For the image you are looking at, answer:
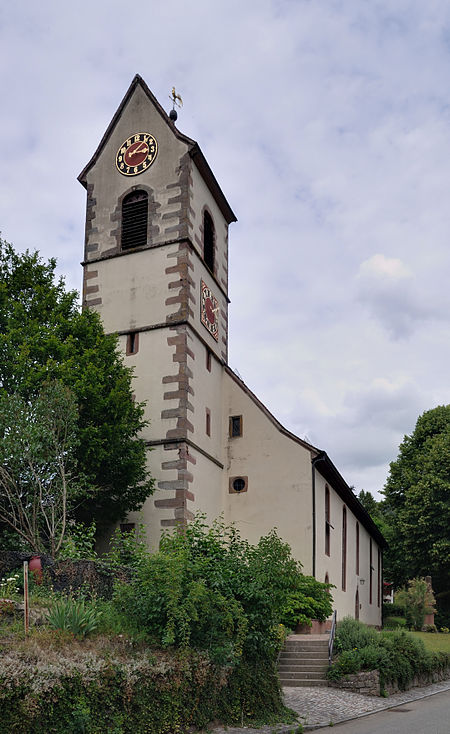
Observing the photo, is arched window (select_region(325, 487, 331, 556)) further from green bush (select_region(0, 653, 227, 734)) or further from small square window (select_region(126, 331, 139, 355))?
green bush (select_region(0, 653, 227, 734))

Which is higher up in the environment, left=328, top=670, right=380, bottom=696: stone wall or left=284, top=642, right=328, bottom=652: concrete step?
left=284, top=642, right=328, bottom=652: concrete step

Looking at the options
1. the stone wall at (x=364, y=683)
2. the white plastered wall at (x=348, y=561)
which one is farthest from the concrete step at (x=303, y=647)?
the white plastered wall at (x=348, y=561)

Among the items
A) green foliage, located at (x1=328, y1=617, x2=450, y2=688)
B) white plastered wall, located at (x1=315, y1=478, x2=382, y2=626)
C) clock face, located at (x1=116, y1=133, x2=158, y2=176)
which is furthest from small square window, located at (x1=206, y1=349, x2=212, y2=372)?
green foliage, located at (x1=328, y1=617, x2=450, y2=688)

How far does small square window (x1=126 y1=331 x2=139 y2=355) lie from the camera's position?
26289 mm

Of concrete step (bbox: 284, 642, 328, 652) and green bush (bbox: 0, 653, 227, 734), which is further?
concrete step (bbox: 284, 642, 328, 652)

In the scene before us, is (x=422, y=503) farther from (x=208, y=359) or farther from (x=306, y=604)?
(x=306, y=604)

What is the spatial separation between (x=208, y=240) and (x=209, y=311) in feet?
10.5

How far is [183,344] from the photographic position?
83.5ft

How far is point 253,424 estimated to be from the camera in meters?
27.9

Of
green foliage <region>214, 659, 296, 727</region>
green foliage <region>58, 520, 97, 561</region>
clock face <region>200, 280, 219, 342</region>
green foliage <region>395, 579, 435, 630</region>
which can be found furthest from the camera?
green foliage <region>395, 579, 435, 630</region>

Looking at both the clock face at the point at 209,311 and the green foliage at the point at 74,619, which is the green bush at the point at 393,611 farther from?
the green foliage at the point at 74,619

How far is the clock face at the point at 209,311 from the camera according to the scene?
2760 centimetres

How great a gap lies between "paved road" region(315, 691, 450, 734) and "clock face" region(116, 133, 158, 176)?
20.5 m

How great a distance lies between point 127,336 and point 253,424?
562cm
